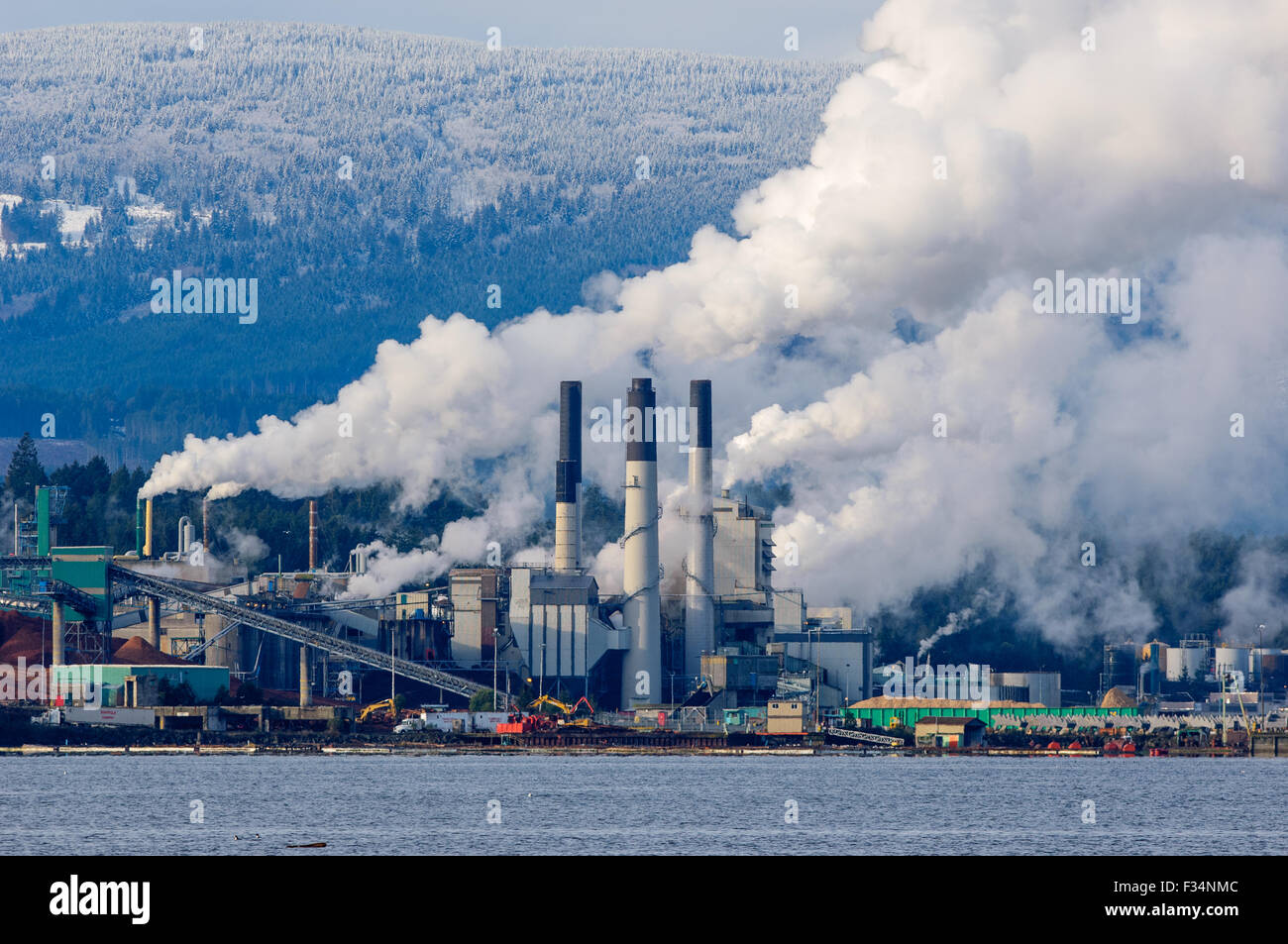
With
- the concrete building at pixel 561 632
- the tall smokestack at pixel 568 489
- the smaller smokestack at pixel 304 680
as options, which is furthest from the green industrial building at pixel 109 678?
the tall smokestack at pixel 568 489

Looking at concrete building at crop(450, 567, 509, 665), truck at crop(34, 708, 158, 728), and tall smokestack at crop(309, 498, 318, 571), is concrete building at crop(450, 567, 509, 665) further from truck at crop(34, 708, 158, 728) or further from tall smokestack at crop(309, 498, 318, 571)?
truck at crop(34, 708, 158, 728)

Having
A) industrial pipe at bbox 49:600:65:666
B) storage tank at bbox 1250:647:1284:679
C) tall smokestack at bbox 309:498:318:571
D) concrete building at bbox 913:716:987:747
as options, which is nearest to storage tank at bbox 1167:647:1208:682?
storage tank at bbox 1250:647:1284:679

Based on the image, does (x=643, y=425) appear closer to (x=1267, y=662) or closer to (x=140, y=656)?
(x=140, y=656)

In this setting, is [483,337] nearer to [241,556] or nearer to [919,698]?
[241,556]

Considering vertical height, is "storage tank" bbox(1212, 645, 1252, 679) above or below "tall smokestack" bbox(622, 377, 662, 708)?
below

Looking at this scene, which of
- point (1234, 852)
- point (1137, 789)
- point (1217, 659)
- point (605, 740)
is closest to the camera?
point (1234, 852)

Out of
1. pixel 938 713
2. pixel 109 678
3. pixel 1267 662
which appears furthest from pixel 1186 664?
pixel 109 678
